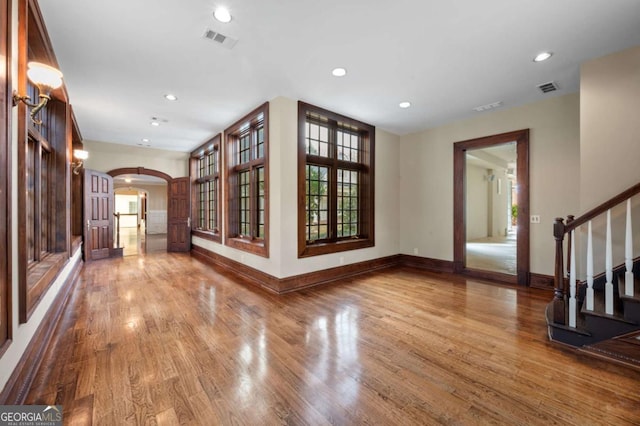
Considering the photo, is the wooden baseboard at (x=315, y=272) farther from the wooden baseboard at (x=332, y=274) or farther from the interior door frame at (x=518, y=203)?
the interior door frame at (x=518, y=203)

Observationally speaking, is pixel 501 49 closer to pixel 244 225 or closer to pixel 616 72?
pixel 616 72

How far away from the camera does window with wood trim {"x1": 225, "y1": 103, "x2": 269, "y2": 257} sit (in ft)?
14.3

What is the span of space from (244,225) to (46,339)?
3.32 m

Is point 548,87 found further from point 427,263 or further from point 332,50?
point 427,263

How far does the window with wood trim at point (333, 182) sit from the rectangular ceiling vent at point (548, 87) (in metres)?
2.68

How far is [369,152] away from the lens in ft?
17.9

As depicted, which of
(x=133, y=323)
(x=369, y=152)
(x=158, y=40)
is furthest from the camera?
(x=369, y=152)

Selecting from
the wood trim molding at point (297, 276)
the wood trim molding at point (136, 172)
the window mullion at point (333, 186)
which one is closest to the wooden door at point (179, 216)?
the wood trim molding at point (136, 172)

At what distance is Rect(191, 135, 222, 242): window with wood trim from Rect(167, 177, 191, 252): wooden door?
6.6 inches

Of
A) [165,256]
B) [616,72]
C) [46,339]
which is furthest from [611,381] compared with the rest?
[165,256]

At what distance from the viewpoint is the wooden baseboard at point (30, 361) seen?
161 cm

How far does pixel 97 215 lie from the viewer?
21.4ft

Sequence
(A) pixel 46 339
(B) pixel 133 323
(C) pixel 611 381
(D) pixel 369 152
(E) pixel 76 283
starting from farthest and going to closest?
1. (D) pixel 369 152
2. (E) pixel 76 283
3. (B) pixel 133 323
4. (A) pixel 46 339
5. (C) pixel 611 381

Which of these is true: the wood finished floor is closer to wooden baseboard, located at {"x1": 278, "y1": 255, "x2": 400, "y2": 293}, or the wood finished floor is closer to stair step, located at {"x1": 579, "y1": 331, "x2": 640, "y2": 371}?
stair step, located at {"x1": 579, "y1": 331, "x2": 640, "y2": 371}
